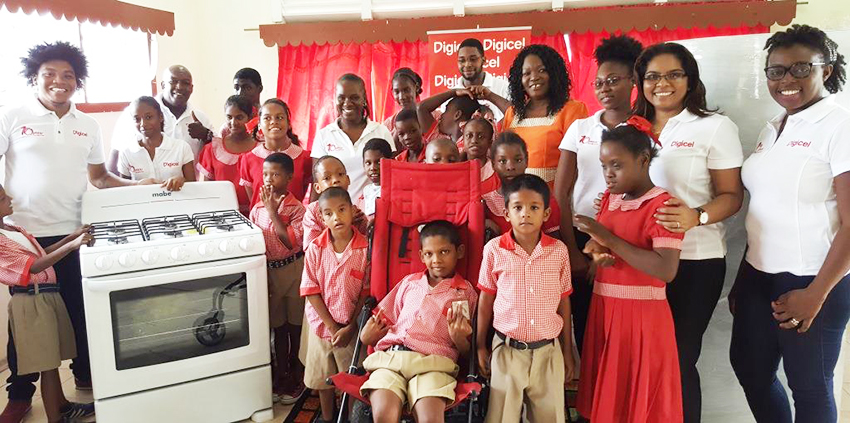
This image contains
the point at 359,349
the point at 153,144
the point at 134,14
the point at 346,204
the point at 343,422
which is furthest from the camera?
the point at 134,14

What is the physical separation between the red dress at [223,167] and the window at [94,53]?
1188 millimetres

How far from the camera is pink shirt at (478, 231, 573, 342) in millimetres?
1861

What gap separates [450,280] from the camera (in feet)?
6.82

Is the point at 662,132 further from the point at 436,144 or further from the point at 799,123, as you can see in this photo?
the point at 436,144

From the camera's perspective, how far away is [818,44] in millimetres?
1648

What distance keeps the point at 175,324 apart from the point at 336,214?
836mm

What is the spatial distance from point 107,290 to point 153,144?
0.92m

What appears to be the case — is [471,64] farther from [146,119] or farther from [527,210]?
[146,119]

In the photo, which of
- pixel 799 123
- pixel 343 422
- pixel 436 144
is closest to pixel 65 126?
pixel 436 144

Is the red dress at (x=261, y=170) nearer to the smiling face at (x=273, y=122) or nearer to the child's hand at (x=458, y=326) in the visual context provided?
the smiling face at (x=273, y=122)

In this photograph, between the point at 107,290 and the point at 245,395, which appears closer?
the point at 107,290

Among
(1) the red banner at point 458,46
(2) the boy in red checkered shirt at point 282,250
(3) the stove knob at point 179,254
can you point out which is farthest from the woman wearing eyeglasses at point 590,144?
(1) the red banner at point 458,46

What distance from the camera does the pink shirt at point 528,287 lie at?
6.11ft

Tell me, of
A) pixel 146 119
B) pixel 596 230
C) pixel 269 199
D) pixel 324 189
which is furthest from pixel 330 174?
pixel 596 230
